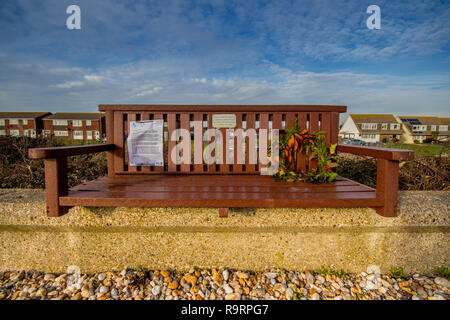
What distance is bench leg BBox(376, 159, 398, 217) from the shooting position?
220cm

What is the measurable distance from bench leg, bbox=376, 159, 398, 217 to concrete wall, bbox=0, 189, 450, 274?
154 millimetres

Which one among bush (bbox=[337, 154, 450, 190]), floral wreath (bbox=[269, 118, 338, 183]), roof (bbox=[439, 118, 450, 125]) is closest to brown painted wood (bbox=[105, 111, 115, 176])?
floral wreath (bbox=[269, 118, 338, 183])

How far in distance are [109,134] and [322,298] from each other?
3.26m

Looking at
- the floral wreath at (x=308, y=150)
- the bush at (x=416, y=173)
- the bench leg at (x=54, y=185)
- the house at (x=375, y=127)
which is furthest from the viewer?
the house at (x=375, y=127)

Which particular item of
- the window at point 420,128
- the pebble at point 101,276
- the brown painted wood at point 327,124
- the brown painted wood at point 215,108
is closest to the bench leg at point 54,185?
the pebble at point 101,276

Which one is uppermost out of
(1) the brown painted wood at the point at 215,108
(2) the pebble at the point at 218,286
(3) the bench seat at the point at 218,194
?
(1) the brown painted wood at the point at 215,108

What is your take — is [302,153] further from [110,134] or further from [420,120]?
[420,120]

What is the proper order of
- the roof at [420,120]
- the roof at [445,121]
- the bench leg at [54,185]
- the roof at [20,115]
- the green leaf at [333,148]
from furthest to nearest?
the roof at [445,121] < the roof at [420,120] < the roof at [20,115] < the green leaf at [333,148] < the bench leg at [54,185]

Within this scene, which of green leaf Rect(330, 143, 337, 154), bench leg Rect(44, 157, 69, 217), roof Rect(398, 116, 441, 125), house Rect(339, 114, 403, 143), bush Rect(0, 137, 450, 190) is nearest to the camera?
bench leg Rect(44, 157, 69, 217)

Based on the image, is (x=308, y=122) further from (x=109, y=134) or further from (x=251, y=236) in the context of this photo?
(x=109, y=134)

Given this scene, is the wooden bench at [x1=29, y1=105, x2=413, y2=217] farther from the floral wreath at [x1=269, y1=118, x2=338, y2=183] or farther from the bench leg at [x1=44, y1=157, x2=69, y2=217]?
the floral wreath at [x1=269, y1=118, x2=338, y2=183]

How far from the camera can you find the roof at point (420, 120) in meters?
72.2

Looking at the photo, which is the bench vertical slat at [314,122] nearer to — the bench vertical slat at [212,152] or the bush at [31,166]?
the bench vertical slat at [212,152]

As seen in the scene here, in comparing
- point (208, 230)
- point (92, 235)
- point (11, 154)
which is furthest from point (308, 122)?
point (11, 154)
